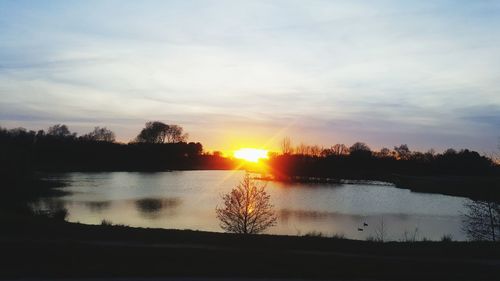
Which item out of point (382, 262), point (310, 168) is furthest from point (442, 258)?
point (310, 168)

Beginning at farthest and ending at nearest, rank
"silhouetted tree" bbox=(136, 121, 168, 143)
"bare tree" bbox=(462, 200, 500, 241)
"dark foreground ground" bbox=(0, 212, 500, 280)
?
"silhouetted tree" bbox=(136, 121, 168, 143) < "bare tree" bbox=(462, 200, 500, 241) < "dark foreground ground" bbox=(0, 212, 500, 280)

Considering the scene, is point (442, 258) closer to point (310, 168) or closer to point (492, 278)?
point (492, 278)

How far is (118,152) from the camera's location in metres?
136

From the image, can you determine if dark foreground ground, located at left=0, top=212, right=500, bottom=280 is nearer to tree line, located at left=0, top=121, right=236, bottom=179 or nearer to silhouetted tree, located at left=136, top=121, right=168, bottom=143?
tree line, located at left=0, top=121, right=236, bottom=179

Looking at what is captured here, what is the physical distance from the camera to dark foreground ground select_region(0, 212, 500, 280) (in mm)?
11227

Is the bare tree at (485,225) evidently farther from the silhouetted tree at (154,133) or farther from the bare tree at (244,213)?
Result: the silhouetted tree at (154,133)

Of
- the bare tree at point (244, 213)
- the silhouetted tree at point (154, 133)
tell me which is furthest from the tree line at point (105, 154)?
the bare tree at point (244, 213)

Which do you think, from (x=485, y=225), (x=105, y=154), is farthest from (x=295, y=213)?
(x=105, y=154)

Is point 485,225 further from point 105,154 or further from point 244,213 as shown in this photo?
point 105,154

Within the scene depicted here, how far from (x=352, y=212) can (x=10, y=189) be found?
107 ft

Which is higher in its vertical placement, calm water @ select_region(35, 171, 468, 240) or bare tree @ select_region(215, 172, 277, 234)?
bare tree @ select_region(215, 172, 277, 234)

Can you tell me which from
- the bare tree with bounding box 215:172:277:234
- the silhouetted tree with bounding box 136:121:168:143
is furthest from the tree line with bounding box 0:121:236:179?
the bare tree with bounding box 215:172:277:234

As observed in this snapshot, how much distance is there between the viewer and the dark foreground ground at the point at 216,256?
442 inches

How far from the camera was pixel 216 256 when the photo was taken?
12844 millimetres
